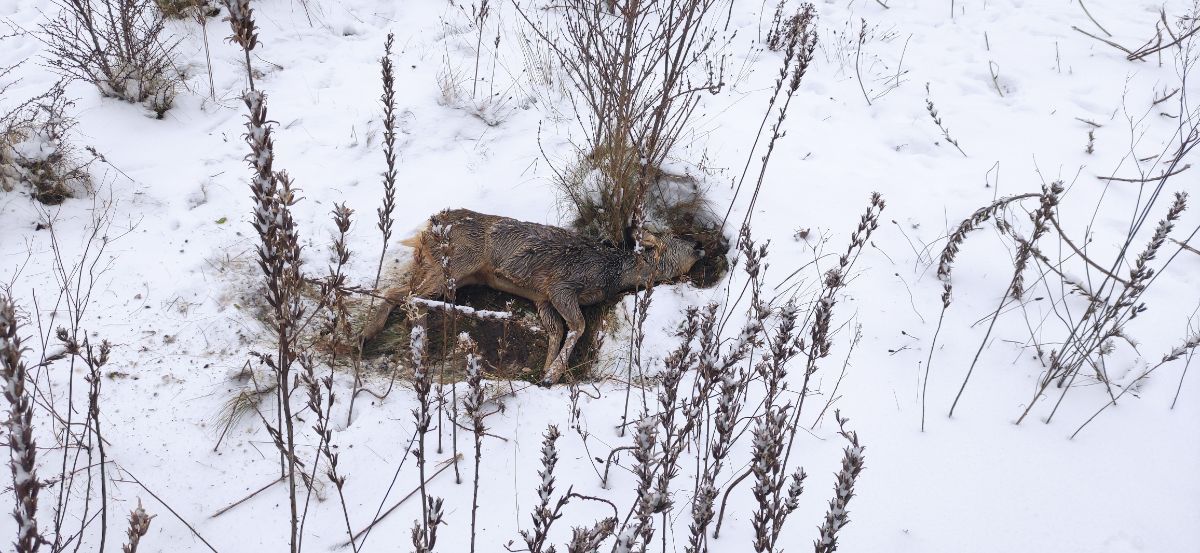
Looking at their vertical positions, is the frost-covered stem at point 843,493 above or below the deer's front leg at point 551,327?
above

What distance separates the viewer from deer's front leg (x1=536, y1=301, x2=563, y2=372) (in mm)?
3917

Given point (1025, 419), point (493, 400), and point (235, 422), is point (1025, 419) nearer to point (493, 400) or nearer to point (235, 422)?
point (493, 400)

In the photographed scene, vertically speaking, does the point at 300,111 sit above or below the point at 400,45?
below

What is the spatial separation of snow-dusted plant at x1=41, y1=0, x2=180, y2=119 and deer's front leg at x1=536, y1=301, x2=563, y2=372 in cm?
341

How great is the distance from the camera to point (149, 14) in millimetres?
5805

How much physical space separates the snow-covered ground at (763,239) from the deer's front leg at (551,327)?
442mm

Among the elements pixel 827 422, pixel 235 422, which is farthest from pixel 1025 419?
pixel 235 422

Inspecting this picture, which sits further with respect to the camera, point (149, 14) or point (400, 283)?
point (149, 14)

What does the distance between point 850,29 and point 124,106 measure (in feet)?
20.5

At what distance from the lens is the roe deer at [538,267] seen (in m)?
3.98

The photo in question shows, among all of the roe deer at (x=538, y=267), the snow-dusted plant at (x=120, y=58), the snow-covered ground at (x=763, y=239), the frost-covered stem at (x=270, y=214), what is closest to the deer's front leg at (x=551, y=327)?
the roe deer at (x=538, y=267)

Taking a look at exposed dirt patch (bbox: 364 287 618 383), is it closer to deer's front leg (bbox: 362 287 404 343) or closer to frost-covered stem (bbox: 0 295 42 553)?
deer's front leg (bbox: 362 287 404 343)

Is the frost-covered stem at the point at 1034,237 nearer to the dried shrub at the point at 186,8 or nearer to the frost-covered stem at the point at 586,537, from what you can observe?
the frost-covered stem at the point at 586,537

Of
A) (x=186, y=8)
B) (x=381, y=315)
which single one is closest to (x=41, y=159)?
(x=186, y=8)
